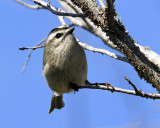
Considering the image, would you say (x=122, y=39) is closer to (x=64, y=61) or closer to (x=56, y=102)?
(x=64, y=61)

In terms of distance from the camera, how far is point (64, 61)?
3660mm

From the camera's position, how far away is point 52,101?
5441 mm

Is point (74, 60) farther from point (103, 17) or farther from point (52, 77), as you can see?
point (103, 17)

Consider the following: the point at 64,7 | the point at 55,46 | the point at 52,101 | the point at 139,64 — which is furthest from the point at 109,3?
the point at 52,101

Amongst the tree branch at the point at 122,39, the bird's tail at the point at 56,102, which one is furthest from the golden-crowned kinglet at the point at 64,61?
the bird's tail at the point at 56,102

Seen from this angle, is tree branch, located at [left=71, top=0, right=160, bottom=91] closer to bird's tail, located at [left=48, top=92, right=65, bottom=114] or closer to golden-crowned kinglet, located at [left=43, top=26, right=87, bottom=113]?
golden-crowned kinglet, located at [left=43, top=26, right=87, bottom=113]

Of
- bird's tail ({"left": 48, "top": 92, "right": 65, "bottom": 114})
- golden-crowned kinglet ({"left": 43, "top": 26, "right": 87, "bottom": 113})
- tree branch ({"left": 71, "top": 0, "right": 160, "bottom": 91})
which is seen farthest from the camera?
bird's tail ({"left": 48, "top": 92, "right": 65, "bottom": 114})

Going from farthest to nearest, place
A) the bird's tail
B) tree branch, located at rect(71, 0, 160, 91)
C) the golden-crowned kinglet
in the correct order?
the bird's tail < the golden-crowned kinglet < tree branch, located at rect(71, 0, 160, 91)

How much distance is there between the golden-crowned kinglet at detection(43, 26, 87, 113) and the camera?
3.65 m

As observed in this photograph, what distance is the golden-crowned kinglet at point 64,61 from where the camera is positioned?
3654 millimetres

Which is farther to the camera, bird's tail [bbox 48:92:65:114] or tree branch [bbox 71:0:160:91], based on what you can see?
bird's tail [bbox 48:92:65:114]

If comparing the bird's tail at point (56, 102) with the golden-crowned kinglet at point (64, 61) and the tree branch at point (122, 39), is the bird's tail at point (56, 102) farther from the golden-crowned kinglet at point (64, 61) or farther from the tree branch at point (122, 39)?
the tree branch at point (122, 39)

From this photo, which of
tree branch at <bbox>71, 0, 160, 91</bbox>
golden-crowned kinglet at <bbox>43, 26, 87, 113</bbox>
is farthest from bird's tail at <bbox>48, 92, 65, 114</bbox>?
tree branch at <bbox>71, 0, 160, 91</bbox>

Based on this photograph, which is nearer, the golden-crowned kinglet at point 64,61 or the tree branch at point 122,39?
the tree branch at point 122,39
